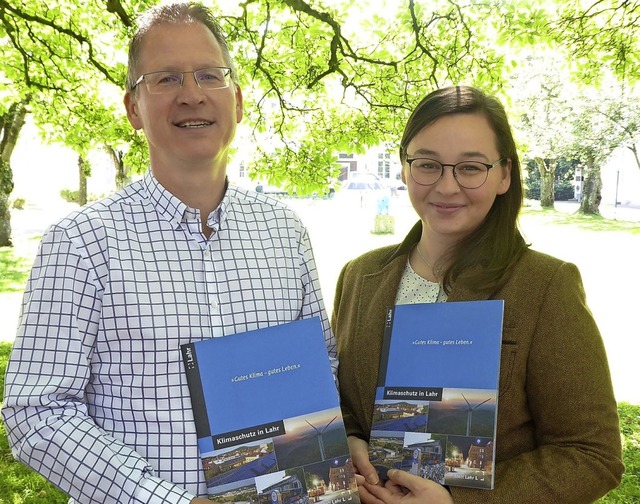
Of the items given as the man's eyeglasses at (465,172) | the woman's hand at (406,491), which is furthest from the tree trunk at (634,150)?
the woman's hand at (406,491)

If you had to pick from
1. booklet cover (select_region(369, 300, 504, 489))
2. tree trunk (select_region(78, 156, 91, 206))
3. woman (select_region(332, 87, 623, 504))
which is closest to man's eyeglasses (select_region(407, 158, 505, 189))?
woman (select_region(332, 87, 623, 504))

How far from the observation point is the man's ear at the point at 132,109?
82.8 inches

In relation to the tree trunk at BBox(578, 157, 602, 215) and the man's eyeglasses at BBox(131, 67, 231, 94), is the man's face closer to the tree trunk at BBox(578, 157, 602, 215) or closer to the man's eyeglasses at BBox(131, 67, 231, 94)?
the man's eyeglasses at BBox(131, 67, 231, 94)

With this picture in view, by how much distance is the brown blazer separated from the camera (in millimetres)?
1905

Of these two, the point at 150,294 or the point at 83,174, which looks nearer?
the point at 150,294

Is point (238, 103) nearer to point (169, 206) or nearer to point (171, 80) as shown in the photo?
point (171, 80)

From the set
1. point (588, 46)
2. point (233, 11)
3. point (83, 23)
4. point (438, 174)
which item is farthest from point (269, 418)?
point (83, 23)

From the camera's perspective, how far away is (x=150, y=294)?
1906 millimetres

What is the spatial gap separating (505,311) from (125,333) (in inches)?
47.6

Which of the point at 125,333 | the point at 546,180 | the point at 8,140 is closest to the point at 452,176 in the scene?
the point at 125,333

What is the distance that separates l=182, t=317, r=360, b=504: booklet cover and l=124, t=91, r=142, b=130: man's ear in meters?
0.81

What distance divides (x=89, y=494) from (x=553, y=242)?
23043 millimetres

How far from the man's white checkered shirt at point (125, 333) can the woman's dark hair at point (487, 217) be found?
0.65 m

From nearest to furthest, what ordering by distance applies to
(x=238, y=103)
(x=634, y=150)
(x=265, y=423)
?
(x=265, y=423), (x=238, y=103), (x=634, y=150)
